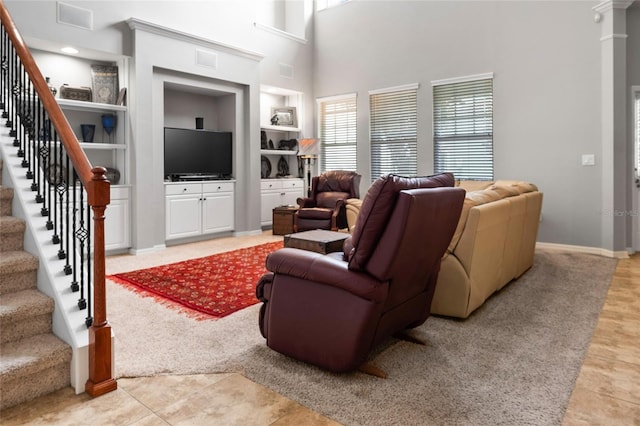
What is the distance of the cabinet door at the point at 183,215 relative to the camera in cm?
585

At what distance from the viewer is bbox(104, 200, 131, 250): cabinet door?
5.26 metres

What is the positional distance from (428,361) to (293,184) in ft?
19.0

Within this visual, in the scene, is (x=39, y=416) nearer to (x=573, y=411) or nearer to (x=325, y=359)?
(x=325, y=359)

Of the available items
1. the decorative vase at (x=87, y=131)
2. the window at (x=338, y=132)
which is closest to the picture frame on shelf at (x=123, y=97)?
the decorative vase at (x=87, y=131)

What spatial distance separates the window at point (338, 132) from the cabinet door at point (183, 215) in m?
2.88

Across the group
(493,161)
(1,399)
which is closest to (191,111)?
(493,161)

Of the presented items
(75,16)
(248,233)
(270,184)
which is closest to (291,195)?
(270,184)

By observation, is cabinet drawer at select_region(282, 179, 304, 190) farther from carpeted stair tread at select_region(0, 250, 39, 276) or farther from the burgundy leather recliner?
carpeted stair tread at select_region(0, 250, 39, 276)

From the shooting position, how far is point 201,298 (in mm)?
3498

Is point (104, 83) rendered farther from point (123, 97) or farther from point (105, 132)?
point (105, 132)

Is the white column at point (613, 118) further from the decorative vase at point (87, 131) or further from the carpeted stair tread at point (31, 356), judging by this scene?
the decorative vase at point (87, 131)

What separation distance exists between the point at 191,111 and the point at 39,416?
18.2ft

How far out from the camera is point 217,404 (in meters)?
1.94

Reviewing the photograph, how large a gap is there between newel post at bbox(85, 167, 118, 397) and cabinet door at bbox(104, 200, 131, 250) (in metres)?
3.50
